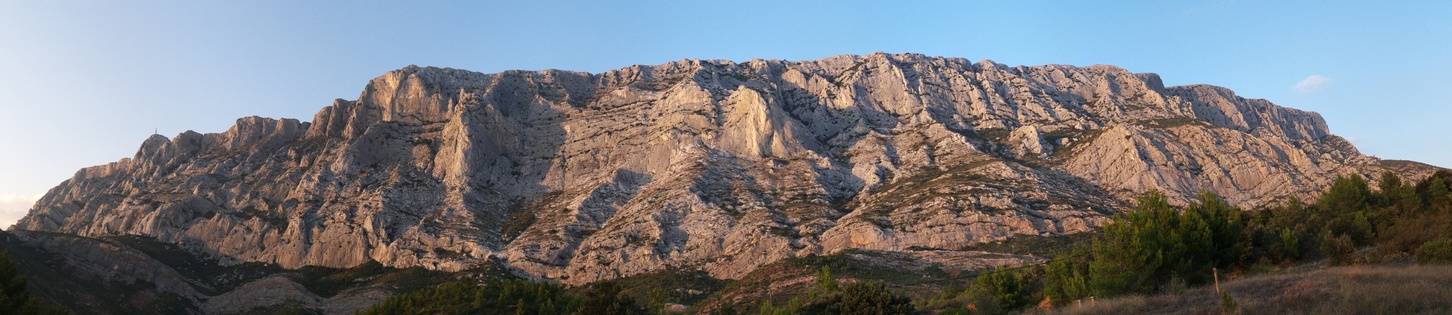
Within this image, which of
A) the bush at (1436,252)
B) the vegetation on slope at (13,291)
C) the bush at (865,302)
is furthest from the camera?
the vegetation on slope at (13,291)

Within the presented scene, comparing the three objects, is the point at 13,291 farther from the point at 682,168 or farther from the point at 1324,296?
the point at 682,168

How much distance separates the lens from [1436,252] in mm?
35781

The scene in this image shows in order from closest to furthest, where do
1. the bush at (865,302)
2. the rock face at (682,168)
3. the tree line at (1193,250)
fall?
1. the tree line at (1193,250)
2. the bush at (865,302)
3. the rock face at (682,168)

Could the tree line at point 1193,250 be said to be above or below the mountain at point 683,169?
below

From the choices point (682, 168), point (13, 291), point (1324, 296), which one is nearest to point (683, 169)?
point (682, 168)

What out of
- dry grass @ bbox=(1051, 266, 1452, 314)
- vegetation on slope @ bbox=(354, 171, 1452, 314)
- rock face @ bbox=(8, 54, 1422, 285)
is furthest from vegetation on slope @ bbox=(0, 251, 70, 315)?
rock face @ bbox=(8, 54, 1422, 285)

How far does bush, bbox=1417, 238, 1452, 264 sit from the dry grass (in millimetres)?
4702

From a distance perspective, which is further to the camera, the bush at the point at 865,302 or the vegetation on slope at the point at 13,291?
the vegetation on slope at the point at 13,291

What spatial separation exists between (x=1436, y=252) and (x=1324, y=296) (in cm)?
1448

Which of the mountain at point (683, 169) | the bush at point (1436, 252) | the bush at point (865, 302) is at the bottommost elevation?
the bush at point (865, 302)

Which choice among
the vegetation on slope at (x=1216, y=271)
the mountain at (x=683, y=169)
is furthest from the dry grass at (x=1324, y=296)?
the mountain at (x=683, y=169)

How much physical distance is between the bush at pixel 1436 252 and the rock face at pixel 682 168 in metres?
54.1

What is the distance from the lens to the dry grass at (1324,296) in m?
24.1

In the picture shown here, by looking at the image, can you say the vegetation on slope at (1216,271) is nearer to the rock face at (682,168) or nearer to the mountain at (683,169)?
the mountain at (683,169)
